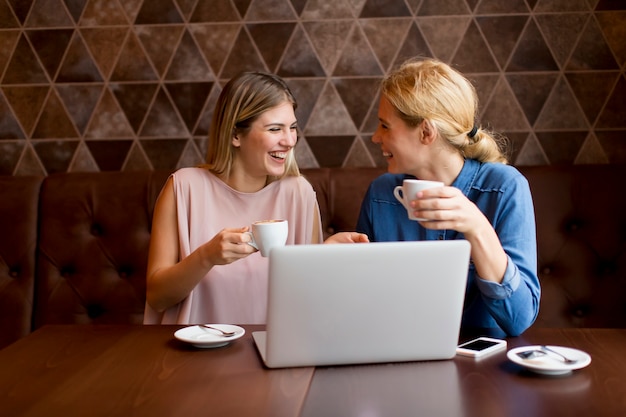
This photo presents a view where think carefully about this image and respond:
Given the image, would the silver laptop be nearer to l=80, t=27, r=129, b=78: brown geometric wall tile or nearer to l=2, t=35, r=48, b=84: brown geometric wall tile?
l=80, t=27, r=129, b=78: brown geometric wall tile

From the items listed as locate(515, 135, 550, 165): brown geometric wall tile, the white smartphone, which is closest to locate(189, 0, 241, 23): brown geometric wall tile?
locate(515, 135, 550, 165): brown geometric wall tile

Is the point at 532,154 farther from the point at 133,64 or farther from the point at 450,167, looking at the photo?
the point at 133,64

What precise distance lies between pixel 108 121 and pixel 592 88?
160 centimetres

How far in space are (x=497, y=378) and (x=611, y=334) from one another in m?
0.36

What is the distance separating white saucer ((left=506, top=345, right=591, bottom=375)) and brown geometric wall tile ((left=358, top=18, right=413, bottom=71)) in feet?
4.42

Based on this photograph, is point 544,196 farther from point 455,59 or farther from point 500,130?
point 455,59

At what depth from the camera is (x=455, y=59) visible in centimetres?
231

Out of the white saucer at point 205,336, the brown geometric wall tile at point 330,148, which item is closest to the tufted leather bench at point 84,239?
the brown geometric wall tile at point 330,148

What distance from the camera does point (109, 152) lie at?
7.99 ft

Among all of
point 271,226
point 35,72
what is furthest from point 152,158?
point 271,226

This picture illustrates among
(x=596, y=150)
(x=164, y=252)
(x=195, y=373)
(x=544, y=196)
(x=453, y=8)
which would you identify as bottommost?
(x=195, y=373)

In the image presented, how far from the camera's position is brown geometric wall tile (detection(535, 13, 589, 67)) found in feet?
7.41

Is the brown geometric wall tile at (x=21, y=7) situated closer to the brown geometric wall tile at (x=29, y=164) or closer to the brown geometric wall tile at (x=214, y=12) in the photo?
the brown geometric wall tile at (x=29, y=164)

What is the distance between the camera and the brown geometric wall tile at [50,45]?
2.40 m
